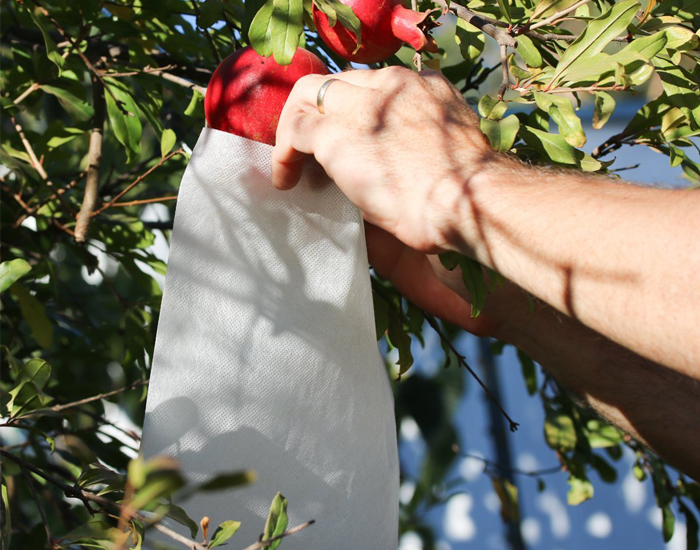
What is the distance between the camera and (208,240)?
0.94m

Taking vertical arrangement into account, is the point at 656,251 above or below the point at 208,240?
above

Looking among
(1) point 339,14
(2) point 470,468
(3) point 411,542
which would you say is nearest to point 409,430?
(2) point 470,468

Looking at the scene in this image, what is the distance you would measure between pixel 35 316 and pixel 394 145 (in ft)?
2.76

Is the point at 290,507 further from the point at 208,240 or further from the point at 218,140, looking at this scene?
the point at 218,140

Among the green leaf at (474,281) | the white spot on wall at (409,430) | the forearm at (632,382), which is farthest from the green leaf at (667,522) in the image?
the white spot on wall at (409,430)

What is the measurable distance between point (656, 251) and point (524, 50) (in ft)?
1.07

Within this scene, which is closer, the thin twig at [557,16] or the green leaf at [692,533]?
the thin twig at [557,16]

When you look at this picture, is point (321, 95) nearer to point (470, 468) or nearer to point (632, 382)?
point (632, 382)

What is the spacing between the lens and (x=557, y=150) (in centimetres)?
82

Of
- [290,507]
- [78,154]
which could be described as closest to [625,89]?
[290,507]

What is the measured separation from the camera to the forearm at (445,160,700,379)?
71 centimetres

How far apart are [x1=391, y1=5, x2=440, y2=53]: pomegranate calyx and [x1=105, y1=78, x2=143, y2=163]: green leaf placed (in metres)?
0.53

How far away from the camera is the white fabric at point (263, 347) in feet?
3.02

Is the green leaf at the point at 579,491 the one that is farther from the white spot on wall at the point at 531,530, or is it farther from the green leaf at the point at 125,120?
the white spot on wall at the point at 531,530
